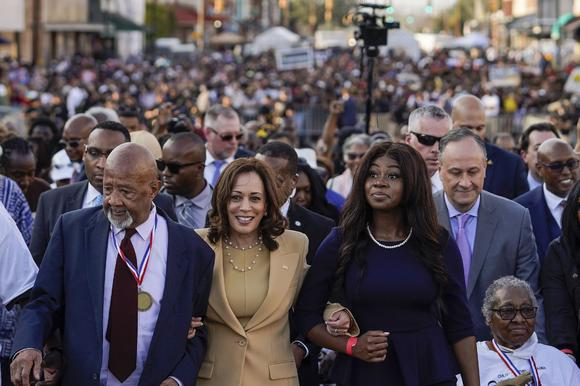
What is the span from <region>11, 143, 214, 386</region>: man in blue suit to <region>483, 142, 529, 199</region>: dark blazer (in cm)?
364

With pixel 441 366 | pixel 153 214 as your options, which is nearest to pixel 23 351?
pixel 153 214

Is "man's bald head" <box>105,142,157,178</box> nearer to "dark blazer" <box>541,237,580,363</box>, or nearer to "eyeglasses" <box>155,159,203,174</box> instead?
"eyeglasses" <box>155,159,203,174</box>

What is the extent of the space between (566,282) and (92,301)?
2.80m

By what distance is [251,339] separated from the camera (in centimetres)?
562

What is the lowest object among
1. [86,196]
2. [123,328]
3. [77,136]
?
[123,328]

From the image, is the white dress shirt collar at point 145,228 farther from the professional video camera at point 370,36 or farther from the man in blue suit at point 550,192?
the professional video camera at point 370,36

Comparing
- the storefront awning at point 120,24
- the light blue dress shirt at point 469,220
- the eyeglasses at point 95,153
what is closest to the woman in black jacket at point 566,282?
the light blue dress shirt at point 469,220

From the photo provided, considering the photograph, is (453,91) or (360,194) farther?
(453,91)

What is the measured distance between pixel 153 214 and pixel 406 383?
1350mm

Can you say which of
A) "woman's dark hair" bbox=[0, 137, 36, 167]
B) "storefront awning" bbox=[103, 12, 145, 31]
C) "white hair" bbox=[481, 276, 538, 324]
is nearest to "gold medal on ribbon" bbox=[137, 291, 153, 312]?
"white hair" bbox=[481, 276, 538, 324]

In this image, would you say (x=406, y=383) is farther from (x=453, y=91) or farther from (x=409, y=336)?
(x=453, y=91)

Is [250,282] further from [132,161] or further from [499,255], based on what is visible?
Answer: [499,255]

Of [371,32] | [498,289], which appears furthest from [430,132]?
[371,32]

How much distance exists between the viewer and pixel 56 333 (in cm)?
566
